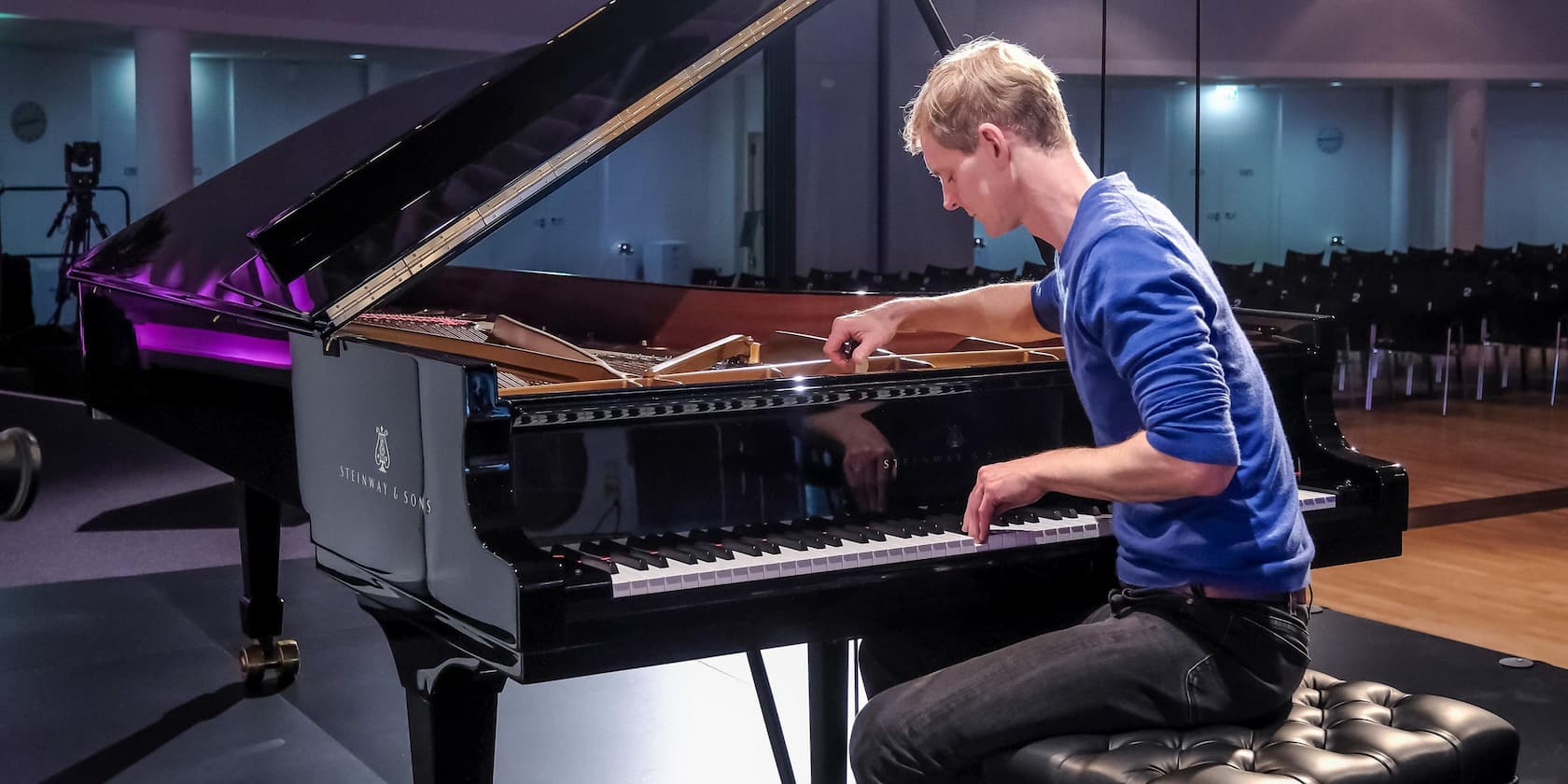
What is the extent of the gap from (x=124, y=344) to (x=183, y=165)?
7.30 m

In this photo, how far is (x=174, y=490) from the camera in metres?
6.79

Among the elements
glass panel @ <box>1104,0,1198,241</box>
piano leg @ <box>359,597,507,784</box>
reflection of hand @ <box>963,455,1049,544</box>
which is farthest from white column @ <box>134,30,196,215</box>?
reflection of hand @ <box>963,455,1049,544</box>

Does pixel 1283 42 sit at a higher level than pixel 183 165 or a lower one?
higher

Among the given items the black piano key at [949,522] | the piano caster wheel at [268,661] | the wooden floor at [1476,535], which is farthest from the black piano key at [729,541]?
the wooden floor at [1476,535]

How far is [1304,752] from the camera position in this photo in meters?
1.81

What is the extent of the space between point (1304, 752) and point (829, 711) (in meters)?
1.00

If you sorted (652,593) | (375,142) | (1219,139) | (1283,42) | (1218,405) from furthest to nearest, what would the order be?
(1219,139), (1283,42), (375,142), (652,593), (1218,405)

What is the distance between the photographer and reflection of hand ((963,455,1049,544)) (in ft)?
6.03

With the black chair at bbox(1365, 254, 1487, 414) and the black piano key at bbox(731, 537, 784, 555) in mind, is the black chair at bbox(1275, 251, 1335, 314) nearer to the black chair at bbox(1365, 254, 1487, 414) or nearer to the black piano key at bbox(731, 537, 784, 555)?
the black chair at bbox(1365, 254, 1487, 414)

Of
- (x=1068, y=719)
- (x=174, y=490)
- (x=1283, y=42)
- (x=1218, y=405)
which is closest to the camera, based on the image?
(x=1218, y=405)

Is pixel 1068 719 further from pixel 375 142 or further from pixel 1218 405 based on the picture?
pixel 375 142

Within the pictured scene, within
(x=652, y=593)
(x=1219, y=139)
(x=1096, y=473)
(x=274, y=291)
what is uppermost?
(x=1219, y=139)

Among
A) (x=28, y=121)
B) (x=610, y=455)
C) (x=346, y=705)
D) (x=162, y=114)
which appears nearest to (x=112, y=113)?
(x=28, y=121)

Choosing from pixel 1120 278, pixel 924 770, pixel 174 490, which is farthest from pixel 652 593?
pixel 174 490
